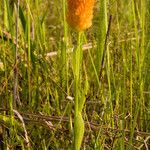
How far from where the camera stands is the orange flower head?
0.77 meters

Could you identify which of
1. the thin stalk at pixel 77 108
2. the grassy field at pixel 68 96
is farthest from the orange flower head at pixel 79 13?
the grassy field at pixel 68 96

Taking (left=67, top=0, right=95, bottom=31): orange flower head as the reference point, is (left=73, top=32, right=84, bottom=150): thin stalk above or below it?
below

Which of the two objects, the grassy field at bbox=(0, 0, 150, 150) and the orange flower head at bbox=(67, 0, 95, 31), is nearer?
the orange flower head at bbox=(67, 0, 95, 31)

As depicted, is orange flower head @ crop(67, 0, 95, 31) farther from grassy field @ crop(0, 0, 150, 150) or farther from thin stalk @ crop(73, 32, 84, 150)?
grassy field @ crop(0, 0, 150, 150)

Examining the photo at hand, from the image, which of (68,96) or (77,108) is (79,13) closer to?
(77,108)

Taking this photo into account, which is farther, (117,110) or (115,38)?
(115,38)

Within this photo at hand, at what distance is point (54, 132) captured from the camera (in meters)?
1.10

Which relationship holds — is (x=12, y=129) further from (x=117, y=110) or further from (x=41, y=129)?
(x=117, y=110)

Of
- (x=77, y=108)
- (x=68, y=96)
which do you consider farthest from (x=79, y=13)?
(x=68, y=96)

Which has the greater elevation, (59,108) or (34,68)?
(34,68)

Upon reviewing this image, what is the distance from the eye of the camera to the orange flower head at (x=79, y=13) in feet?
2.53

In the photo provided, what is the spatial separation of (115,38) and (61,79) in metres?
0.30

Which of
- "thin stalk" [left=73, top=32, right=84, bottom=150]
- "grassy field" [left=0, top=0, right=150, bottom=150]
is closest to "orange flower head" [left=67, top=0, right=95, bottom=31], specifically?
"thin stalk" [left=73, top=32, right=84, bottom=150]

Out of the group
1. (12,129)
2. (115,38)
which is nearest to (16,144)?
(12,129)
